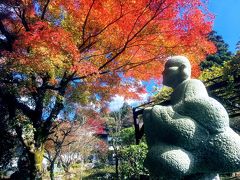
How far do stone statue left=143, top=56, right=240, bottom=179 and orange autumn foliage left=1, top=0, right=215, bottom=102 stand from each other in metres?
5.88

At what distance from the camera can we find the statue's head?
3766 mm

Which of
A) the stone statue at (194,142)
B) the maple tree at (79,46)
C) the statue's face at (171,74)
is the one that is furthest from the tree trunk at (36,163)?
the stone statue at (194,142)

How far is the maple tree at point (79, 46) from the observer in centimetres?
894

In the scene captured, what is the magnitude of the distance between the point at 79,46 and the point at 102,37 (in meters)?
0.78

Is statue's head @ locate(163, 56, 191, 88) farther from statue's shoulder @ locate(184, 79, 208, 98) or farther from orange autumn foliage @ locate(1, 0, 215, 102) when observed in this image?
orange autumn foliage @ locate(1, 0, 215, 102)

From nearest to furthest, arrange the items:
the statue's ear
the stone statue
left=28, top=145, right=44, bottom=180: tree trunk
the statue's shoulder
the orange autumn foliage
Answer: the stone statue, the statue's shoulder, the statue's ear, the orange autumn foliage, left=28, top=145, right=44, bottom=180: tree trunk

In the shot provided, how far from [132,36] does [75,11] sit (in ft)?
6.20

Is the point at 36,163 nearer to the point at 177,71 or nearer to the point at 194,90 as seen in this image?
the point at 177,71

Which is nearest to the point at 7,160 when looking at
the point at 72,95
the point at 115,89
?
the point at 72,95

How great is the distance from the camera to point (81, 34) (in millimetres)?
9992

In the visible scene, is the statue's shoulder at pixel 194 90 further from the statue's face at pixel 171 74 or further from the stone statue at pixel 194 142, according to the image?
the statue's face at pixel 171 74

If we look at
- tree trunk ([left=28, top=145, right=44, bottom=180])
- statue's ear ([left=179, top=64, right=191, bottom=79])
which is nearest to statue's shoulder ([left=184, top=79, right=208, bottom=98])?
statue's ear ([left=179, top=64, right=191, bottom=79])

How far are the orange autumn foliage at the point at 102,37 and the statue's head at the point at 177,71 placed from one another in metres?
5.34

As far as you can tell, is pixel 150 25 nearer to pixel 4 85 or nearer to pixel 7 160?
pixel 4 85
